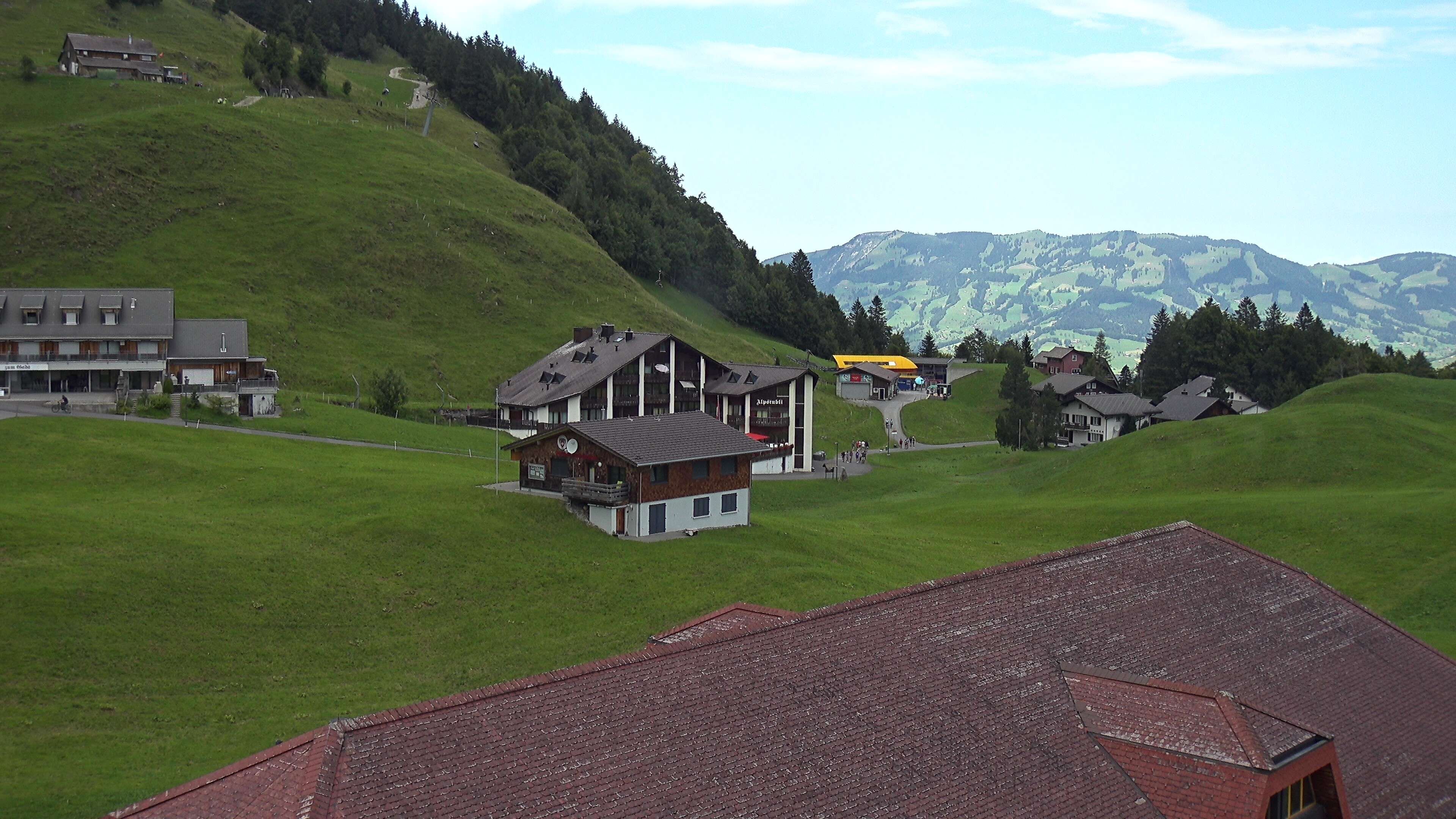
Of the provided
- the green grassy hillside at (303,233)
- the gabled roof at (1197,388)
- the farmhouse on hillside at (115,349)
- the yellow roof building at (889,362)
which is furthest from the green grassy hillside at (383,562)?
the yellow roof building at (889,362)

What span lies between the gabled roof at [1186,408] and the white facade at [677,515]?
79596 mm

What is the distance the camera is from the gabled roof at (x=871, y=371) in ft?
515

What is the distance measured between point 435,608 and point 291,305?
78.9m

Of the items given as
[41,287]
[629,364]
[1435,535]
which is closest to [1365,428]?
[1435,535]

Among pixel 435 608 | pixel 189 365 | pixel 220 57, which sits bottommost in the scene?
pixel 435 608

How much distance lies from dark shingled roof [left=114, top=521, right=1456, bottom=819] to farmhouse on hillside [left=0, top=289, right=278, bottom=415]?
64.0 m

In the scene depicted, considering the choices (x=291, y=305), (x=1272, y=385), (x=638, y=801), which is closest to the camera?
(x=638, y=801)

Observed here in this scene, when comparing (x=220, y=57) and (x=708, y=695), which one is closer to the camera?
(x=708, y=695)

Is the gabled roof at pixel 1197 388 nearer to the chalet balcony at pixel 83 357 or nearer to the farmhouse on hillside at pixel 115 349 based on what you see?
the farmhouse on hillside at pixel 115 349

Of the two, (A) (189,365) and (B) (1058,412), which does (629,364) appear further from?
(B) (1058,412)

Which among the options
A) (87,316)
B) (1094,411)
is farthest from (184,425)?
(1094,411)

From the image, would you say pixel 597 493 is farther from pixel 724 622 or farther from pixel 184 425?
pixel 184 425

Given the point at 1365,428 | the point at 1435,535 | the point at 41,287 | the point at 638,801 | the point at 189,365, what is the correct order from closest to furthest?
the point at 638,801, the point at 1435,535, the point at 1365,428, the point at 189,365, the point at 41,287

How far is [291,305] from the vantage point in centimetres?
11069
